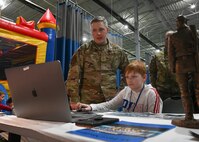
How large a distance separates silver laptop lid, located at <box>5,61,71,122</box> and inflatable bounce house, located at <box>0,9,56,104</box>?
6.44ft

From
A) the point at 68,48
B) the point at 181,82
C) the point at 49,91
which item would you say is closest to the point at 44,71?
the point at 49,91

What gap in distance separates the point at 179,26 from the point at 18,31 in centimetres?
261

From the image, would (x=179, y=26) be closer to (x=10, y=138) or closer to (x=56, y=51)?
(x=10, y=138)

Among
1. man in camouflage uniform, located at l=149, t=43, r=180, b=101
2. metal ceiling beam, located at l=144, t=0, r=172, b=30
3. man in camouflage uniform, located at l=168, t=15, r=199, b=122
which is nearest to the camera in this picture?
man in camouflage uniform, located at l=168, t=15, r=199, b=122

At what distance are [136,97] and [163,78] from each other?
0.40 m

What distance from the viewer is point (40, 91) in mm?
685

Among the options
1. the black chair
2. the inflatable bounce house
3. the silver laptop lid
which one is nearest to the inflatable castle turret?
the inflatable bounce house

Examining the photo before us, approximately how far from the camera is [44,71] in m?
0.65

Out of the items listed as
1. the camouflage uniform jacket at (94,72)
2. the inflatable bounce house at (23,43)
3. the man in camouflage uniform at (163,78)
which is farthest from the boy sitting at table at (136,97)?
the inflatable bounce house at (23,43)

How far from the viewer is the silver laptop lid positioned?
630 millimetres

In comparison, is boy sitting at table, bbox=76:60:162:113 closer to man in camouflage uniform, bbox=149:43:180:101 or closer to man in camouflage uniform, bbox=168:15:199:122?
man in camouflage uniform, bbox=149:43:180:101

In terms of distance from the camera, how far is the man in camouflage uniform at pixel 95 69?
1567 mm

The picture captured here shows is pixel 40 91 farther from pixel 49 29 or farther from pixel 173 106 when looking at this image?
pixel 49 29

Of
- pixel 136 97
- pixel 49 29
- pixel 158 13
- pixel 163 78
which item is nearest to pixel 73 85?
pixel 136 97
